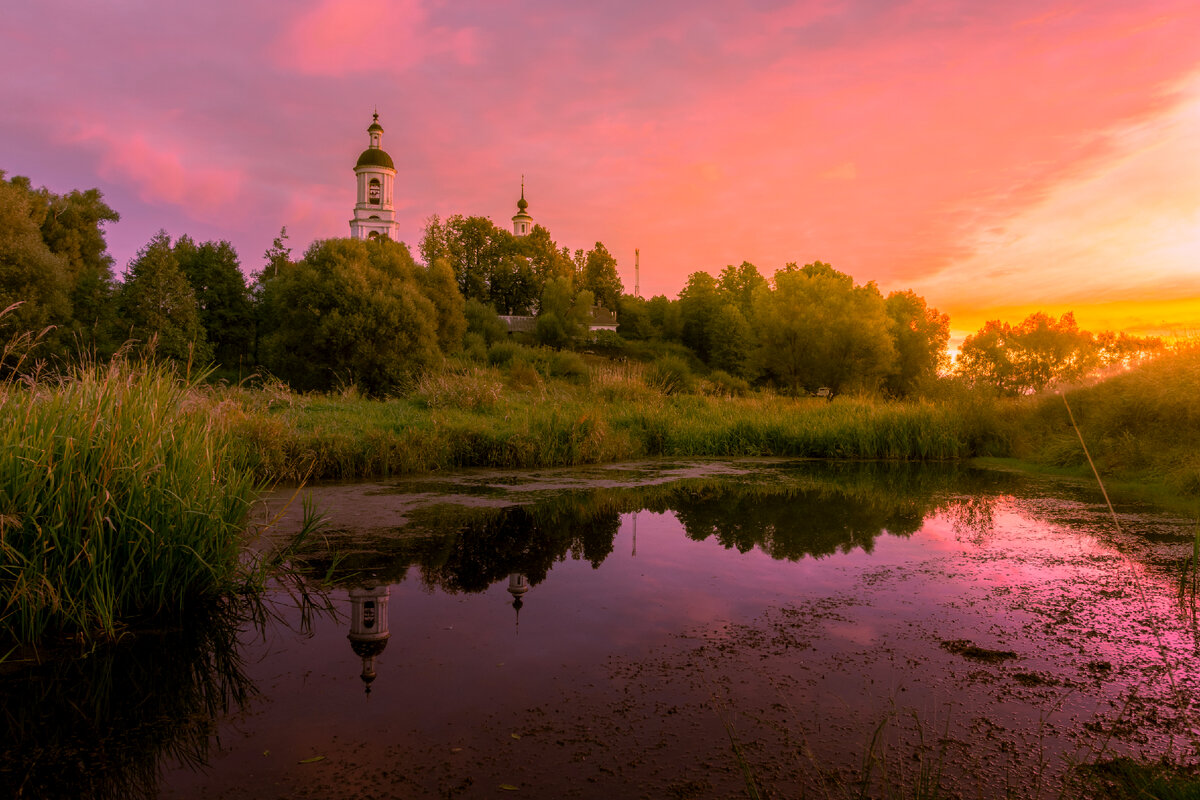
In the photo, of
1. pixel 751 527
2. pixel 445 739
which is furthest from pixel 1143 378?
pixel 445 739

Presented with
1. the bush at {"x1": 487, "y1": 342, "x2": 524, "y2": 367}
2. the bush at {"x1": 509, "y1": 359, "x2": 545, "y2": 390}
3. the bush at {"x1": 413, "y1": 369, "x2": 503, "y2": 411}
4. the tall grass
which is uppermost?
the bush at {"x1": 487, "y1": 342, "x2": 524, "y2": 367}

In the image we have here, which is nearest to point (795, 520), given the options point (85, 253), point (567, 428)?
point (567, 428)

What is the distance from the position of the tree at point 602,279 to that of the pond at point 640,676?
2686 inches

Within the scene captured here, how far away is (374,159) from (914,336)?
45.0 metres

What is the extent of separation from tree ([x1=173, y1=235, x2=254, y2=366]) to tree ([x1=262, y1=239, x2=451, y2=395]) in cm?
1658

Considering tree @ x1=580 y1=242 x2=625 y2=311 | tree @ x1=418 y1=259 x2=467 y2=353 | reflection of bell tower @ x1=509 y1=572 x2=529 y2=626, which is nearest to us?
reflection of bell tower @ x1=509 y1=572 x2=529 y2=626

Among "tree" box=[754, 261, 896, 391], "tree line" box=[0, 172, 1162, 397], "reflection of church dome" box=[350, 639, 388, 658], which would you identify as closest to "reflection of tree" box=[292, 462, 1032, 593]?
"reflection of church dome" box=[350, 639, 388, 658]

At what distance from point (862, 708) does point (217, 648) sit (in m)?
3.58

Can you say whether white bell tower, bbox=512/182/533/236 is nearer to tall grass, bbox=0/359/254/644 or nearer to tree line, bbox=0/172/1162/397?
tree line, bbox=0/172/1162/397

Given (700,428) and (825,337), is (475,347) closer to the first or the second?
(825,337)

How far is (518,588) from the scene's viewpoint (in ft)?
17.1

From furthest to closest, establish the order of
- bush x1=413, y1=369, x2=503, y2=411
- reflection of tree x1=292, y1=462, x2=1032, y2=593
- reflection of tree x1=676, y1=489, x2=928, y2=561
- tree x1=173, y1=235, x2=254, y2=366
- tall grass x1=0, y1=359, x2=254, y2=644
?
1. tree x1=173, y1=235, x2=254, y2=366
2. bush x1=413, y1=369, x2=503, y2=411
3. reflection of tree x1=676, y1=489, x2=928, y2=561
4. reflection of tree x1=292, y1=462, x2=1032, y2=593
5. tall grass x1=0, y1=359, x2=254, y2=644

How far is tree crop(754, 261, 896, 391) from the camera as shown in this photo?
3091 cm

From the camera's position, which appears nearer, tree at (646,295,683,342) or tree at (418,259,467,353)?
tree at (418,259,467,353)
